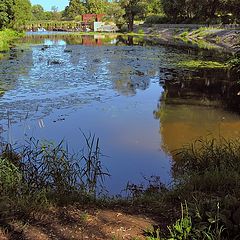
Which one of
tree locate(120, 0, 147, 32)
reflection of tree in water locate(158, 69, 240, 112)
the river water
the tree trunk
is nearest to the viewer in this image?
the river water

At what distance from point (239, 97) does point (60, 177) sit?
9.57 meters

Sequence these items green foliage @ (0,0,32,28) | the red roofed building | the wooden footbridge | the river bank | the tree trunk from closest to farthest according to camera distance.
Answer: the river bank → green foliage @ (0,0,32,28) → the tree trunk → the wooden footbridge → the red roofed building

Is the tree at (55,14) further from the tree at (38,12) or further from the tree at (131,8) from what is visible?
the tree at (131,8)

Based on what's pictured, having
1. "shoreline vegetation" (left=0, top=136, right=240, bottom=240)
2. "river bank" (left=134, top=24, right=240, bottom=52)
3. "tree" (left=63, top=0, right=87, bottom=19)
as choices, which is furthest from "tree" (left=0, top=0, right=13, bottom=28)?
"tree" (left=63, top=0, right=87, bottom=19)

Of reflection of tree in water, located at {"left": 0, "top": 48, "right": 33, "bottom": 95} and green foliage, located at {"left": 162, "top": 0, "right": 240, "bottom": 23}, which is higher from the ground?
green foliage, located at {"left": 162, "top": 0, "right": 240, "bottom": 23}

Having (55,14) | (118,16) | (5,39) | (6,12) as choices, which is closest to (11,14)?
(6,12)

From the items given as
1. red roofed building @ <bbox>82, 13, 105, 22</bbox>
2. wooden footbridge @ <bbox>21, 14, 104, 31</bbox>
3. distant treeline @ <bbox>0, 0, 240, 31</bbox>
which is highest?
distant treeline @ <bbox>0, 0, 240, 31</bbox>

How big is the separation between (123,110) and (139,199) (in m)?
6.85

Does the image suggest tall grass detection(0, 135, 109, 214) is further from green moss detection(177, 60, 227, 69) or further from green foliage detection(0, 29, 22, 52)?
green foliage detection(0, 29, 22, 52)

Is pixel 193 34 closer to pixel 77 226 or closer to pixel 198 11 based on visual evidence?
pixel 198 11

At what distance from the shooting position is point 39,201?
4.39m

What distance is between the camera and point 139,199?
481 centimetres

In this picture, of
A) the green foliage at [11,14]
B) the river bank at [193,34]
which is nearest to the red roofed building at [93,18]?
the river bank at [193,34]

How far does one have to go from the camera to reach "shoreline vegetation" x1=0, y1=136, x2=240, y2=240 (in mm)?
3541
